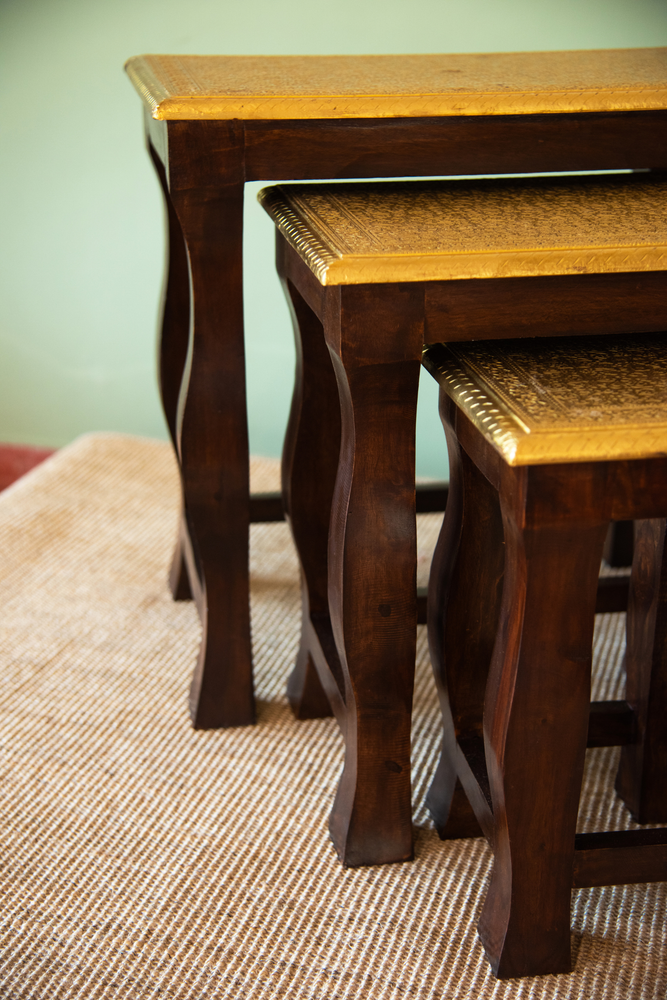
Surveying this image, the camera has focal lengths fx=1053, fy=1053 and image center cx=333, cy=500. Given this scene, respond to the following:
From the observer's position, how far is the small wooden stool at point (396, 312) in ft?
2.54

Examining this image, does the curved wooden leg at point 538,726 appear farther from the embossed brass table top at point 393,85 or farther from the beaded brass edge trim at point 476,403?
the embossed brass table top at point 393,85

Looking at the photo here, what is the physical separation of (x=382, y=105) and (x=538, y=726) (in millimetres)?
553

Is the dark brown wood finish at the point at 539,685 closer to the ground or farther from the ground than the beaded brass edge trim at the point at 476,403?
closer to the ground

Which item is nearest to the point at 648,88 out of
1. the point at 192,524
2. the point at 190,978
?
the point at 192,524

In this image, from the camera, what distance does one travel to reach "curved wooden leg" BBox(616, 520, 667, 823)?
915 mm

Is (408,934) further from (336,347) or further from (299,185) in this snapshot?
(299,185)

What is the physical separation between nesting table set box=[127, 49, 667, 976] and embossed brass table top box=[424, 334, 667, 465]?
0.04 feet

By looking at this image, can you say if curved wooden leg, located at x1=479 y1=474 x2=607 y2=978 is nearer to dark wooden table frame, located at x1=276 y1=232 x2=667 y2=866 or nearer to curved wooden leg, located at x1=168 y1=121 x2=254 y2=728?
dark wooden table frame, located at x1=276 y1=232 x2=667 y2=866

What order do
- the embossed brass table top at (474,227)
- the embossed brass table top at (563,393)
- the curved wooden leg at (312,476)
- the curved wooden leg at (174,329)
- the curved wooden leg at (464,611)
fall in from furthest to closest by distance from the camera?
the curved wooden leg at (174,329)
the curved wooden leg at (312,476)
the curved wooden leg at (464,611)
the embossed brass table top at (474,227)
the embossed brass table top at (563,393)

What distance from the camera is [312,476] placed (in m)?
1.14

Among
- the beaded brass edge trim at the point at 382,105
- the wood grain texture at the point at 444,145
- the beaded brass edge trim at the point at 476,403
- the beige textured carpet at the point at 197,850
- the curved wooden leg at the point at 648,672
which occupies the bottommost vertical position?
the beige textured carpet at the point at 197,850

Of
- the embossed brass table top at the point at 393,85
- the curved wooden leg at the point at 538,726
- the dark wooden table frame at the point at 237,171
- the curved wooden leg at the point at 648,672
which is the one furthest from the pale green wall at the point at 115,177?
the curved wooden leg at the point at 538,726

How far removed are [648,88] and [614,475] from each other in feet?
1.61

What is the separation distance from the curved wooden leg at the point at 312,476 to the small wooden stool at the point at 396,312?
0.01 meters
